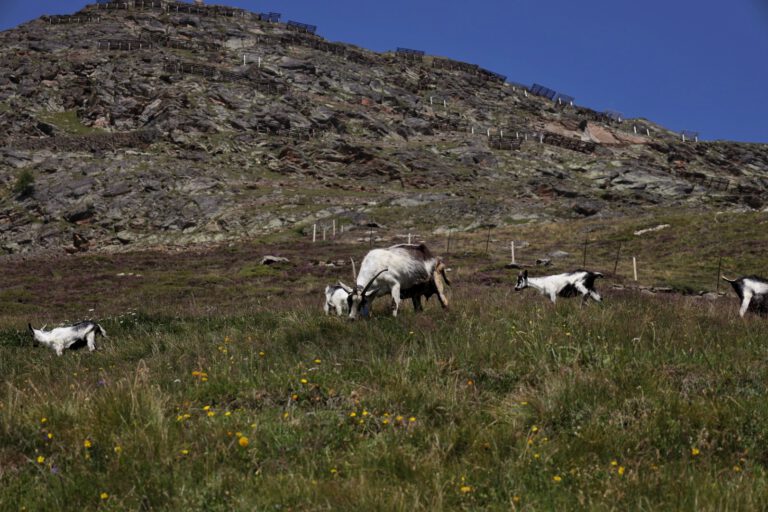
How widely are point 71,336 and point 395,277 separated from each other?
28.0 feet

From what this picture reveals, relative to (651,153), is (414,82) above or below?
above

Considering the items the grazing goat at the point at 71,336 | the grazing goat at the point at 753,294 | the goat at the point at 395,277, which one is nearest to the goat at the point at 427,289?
the goat at the point at 395,277

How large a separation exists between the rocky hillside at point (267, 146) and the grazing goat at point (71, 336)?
43.2 meters

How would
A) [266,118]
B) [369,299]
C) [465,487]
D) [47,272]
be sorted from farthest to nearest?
[266,118], [47,272], [369,299], [465,487]

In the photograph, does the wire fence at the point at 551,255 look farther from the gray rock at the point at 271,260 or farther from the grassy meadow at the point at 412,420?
the grassy meadow at the point at 412,420

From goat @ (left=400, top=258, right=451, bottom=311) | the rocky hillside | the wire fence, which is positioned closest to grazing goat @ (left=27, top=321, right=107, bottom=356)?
goat @ (left=400, top=258, right=451, bottom=311)

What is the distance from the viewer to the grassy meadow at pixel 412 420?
4.03 metres

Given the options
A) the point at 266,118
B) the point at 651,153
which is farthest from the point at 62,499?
the point at 651,153

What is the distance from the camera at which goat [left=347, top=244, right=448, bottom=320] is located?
36.5 feet

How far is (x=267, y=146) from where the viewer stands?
8556cm

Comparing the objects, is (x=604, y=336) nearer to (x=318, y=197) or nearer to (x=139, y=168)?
(x=318, y=197)

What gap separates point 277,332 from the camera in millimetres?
9133

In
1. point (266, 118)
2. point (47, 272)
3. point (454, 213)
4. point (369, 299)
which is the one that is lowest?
point (47, 272)

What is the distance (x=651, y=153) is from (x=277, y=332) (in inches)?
5017
